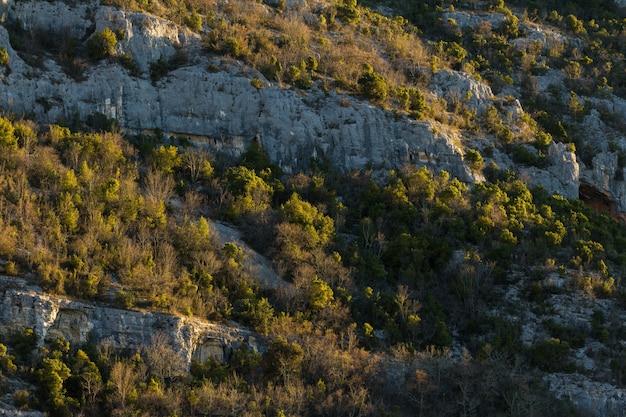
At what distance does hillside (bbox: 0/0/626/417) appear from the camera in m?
30.7

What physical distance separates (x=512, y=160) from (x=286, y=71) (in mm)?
13218

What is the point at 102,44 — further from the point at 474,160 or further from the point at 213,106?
the point at 474,160

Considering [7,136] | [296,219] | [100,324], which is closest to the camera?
[100,324]

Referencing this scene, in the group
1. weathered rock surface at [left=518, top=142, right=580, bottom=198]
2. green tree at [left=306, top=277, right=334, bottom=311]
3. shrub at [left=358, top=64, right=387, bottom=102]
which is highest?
shrub at [left=358, top=64, right=387, bottom=102]

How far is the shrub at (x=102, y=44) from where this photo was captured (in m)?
43.0

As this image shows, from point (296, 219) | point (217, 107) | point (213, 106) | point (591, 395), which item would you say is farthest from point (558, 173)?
point (213, 106)

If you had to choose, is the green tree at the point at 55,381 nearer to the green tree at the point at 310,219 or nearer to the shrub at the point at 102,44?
the green tree at the point at 310,219

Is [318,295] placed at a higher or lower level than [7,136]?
lower

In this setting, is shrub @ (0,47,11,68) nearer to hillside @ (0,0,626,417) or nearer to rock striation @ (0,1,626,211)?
hillside @ (0,0,626,417)

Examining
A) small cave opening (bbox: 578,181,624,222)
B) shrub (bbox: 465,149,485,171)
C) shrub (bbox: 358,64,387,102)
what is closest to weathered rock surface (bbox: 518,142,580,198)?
small cave opening (bbox: 578,181,624,222)

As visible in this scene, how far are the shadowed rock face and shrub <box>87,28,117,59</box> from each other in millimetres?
16641

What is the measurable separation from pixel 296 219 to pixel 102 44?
47.2 ft

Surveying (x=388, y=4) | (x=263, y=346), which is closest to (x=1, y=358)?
(x=263, y=346)

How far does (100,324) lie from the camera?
30.6 metres
